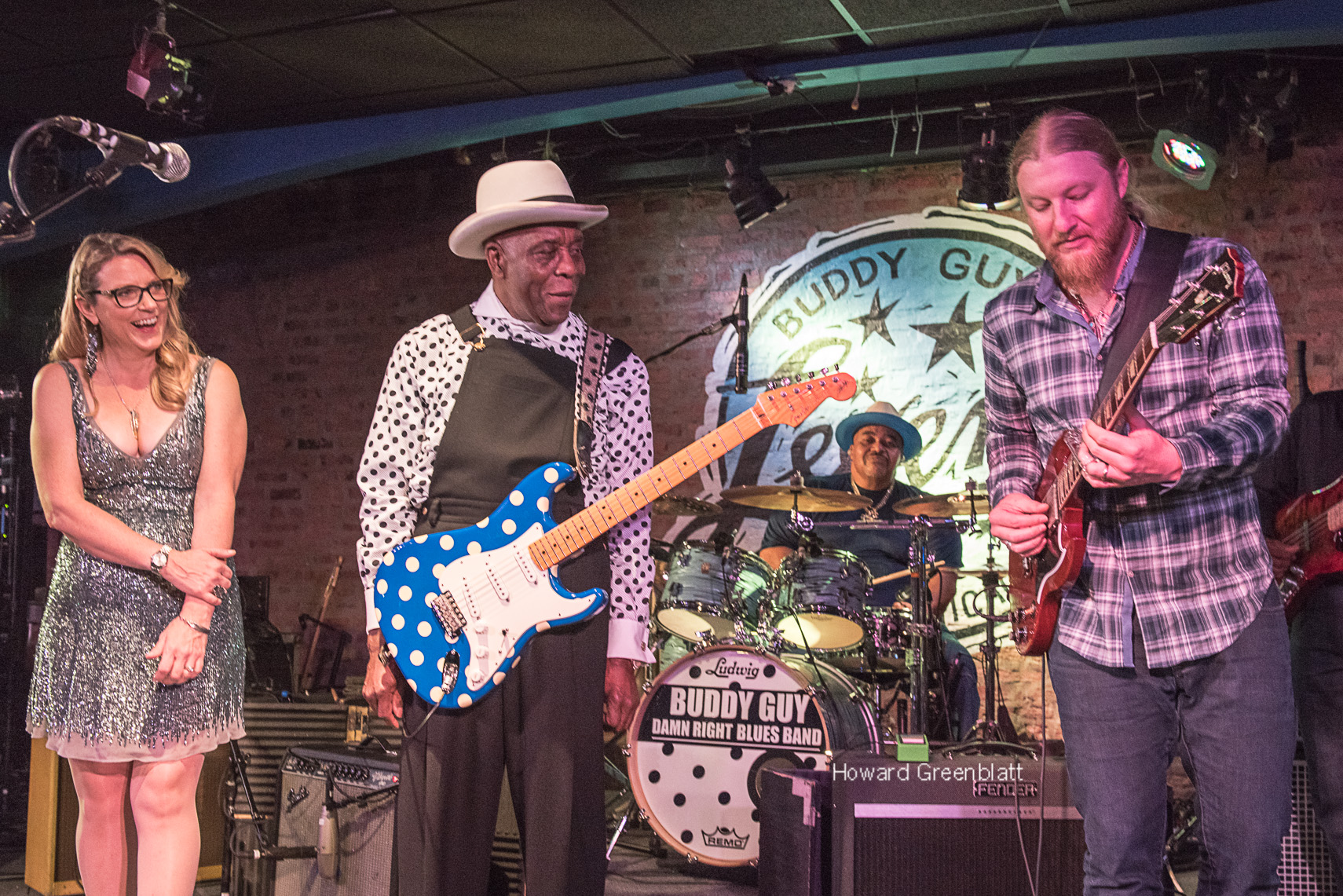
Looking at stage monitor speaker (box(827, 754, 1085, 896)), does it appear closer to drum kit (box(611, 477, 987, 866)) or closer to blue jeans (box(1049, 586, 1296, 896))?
blue jeans (box(1049, 586, 1296, 896))

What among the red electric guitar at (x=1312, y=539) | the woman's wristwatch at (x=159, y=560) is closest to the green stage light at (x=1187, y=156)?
the red electric guitar at (x=1312, y=539)

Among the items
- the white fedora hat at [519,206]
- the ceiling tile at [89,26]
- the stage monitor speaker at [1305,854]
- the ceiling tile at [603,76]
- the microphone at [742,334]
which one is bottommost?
the stage monitor speaker at [1305,854]

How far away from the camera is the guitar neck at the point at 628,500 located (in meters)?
2.76

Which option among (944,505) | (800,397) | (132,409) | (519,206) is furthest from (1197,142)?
(132,409)

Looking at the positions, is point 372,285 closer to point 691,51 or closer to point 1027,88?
point 691,51

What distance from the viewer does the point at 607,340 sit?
308cm

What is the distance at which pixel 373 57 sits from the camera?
621 cm

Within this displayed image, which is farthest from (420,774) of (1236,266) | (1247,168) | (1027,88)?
(1247,168)

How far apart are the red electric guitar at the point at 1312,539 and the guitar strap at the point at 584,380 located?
6.76 ft

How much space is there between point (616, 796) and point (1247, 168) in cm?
503

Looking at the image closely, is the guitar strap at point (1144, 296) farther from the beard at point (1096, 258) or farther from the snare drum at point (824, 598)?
the snare drum at point (824, 598)

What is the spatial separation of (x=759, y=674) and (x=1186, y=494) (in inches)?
121

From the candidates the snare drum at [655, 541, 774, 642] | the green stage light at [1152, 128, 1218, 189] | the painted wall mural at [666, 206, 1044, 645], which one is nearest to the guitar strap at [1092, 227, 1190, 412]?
the snare drum at [655, 541, 774, 642]

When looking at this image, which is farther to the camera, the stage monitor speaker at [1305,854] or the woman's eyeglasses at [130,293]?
the stage monitor speaker at [1305,854]
